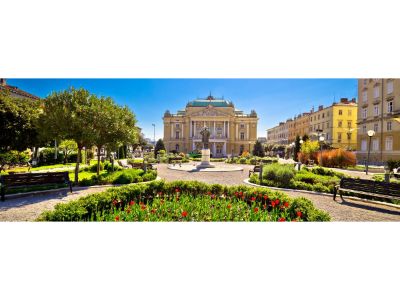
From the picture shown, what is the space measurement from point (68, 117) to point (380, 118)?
93.2 feet

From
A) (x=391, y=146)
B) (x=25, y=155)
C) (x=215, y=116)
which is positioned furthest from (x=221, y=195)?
(x=215, y=116)

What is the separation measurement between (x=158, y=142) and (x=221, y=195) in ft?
122

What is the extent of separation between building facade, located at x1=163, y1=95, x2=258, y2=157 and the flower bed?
50.2 m

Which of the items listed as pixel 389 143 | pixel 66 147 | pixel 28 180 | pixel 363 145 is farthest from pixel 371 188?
pixel 363 145

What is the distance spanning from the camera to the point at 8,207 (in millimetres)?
6039

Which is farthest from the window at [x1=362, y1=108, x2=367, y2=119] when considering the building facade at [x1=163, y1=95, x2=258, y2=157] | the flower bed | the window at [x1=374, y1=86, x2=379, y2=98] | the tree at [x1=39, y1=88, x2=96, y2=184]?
the building facade at [x1=163, y1=95, x2=258, y2=157]

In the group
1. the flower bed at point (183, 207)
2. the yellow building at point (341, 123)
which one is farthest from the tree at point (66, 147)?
the yellow building at point (341, 123)

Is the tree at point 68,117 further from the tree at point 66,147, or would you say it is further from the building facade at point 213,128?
the building facade at point 213,128

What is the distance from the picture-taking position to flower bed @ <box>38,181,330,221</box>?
186 inches

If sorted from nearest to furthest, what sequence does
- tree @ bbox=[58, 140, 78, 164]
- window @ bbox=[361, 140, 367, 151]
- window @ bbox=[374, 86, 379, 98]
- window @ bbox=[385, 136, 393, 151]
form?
tree @ bbox=[58, 140, 78, 164], window @ bbox=[385, 136, 393, 151], window @ bbox=[374, 86, 379, 98], window @ bbox=[361, 140, 367, 151]

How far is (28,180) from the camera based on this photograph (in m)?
7.40

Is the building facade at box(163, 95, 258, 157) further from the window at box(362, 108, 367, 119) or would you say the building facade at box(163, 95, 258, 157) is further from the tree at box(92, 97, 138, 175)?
the tree at box(92, 97, 138, 175)

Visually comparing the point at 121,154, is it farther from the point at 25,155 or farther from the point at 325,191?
the point at 325,191

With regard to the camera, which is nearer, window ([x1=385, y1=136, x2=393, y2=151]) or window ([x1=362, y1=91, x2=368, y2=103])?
window ([x1=385, y1=136, x2=393, y2=151])
